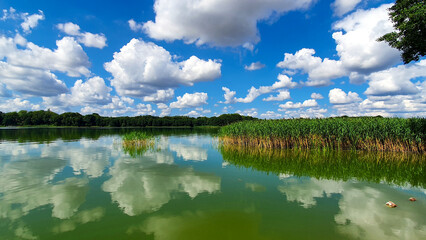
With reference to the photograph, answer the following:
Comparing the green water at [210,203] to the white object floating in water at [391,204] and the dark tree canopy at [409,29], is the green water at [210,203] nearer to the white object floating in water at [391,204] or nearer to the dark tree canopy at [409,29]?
the white object floating in water at [391,204]

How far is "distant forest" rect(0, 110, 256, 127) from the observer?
127750mm

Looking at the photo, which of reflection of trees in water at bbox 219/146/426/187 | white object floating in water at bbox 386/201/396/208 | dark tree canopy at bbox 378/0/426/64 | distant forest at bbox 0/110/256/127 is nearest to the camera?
white object floating in water at bbox 386/201/396/208

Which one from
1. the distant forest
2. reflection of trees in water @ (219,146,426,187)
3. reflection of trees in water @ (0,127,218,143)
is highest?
the distant forest

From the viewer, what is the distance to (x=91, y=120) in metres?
130

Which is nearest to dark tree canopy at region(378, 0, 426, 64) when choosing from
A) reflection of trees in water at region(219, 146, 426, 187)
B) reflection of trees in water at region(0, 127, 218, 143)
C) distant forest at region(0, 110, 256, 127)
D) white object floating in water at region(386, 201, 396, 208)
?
reflection of trees in water at region(219, 146, 426, 187)

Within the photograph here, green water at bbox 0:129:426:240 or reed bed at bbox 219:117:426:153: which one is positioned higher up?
reed bed at bbox 219:117:426:153

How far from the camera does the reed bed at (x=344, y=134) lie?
1816cm

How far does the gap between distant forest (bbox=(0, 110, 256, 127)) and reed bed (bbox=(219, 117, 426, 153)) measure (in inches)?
4007

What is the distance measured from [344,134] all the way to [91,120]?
141m

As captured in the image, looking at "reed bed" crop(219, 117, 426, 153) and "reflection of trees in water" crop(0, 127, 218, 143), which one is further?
"reflection of trees in water" crop(0, 127, 218, 143)

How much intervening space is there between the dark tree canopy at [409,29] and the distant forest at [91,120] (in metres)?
106

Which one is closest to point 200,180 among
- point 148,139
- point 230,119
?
point 148,139

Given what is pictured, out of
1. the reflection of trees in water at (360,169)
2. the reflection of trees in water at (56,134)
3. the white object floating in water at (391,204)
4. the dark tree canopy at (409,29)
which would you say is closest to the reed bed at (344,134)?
the reflection of trees in water at (360,169)

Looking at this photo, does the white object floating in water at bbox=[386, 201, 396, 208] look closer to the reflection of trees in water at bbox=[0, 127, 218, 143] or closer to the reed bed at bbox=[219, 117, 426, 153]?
the reed bed at bbox=[219, 117, 426, 153]
